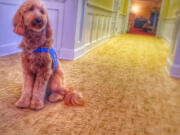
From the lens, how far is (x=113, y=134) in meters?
1.07

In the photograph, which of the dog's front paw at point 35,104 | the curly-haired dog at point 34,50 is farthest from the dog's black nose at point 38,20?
the dog's front paw at point 35,104

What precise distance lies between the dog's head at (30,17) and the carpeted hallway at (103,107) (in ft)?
1.75

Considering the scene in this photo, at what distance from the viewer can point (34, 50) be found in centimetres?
117

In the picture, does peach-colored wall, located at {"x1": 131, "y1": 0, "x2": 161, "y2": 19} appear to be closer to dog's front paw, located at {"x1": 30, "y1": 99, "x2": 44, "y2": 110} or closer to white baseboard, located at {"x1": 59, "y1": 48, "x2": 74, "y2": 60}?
white baseboard, located at {"x1": 59, "y1": 48, "x2": 74, "y2": 60}

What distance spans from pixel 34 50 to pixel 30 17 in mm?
206

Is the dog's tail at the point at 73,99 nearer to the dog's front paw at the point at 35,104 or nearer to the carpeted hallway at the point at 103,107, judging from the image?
the carpeted hallway at the point at 103,107

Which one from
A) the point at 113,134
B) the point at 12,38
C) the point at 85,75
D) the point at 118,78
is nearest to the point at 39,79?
the point at 113,134

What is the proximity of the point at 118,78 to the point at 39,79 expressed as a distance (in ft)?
3.67

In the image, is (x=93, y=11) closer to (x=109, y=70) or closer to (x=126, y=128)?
(x=109, y=70)

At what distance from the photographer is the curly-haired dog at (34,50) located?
1097 mm

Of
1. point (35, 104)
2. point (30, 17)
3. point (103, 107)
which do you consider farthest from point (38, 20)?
point (103, 107)

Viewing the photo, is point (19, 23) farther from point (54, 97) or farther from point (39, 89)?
point (54, 97)

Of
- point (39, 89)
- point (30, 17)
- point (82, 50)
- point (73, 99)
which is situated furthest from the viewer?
point (82, 50)

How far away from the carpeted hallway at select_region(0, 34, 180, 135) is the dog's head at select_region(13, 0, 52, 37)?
21.0 inches
